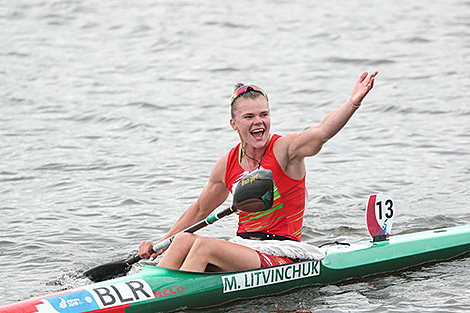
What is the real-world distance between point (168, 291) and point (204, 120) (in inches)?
291

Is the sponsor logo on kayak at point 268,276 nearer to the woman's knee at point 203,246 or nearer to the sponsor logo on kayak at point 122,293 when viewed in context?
the woman's knee at point 203,246

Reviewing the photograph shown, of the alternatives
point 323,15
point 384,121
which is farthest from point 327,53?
point 384,121

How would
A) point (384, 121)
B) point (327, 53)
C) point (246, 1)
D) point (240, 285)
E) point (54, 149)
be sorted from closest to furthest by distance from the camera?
point (240, 285) < point (54, 149) < point (384, 121) < point (327, 53) < point (246, 1)

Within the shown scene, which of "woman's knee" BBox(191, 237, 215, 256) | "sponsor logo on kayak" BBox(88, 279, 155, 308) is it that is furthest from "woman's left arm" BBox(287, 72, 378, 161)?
"sponsor logo on kayak" BBox(88, 279, 155, 308)

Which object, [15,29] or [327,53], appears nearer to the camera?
[327,53]

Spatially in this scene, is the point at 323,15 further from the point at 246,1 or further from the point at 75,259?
the point at 75,259

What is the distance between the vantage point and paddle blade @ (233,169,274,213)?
4.90 metres

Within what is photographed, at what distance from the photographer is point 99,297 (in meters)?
4.75

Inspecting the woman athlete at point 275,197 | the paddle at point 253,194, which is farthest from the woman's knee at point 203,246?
the paddle at point 253,194

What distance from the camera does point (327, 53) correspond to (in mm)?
15945

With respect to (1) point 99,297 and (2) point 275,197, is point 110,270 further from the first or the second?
(2) point 275,197

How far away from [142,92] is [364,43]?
527 cm

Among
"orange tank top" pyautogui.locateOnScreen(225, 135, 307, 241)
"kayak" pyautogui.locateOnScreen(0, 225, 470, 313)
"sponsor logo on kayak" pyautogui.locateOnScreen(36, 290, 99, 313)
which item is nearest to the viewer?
"sponsor logo on kayak" pyautogui.locateOnScreen(36, 290, 99, 313)

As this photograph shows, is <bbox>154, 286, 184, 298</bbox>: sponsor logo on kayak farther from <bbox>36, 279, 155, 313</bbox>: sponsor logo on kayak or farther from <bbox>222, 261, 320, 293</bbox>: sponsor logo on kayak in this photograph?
<bbox>222, 261, 320, 293</bbox>: sponsor logo on kayak
